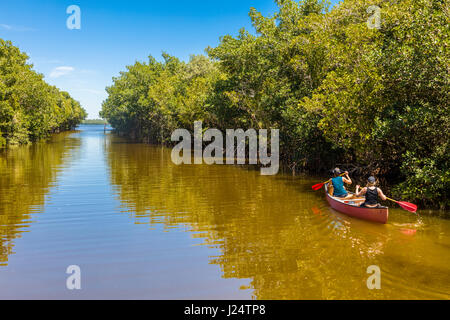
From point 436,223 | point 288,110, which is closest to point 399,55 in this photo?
point 436,223

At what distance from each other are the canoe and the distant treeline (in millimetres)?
1885

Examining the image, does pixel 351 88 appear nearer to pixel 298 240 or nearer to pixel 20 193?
pixel 298 240

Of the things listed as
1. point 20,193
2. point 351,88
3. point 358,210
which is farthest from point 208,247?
point 20,193

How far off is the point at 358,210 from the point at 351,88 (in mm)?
6545

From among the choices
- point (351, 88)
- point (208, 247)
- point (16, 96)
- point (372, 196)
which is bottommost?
point (208, 247)

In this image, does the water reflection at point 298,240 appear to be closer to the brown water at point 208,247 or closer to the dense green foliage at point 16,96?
the brown water at point 208,247

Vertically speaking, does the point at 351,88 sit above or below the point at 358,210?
above

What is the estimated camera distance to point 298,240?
11.0m

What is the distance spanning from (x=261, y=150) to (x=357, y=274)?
966 inches

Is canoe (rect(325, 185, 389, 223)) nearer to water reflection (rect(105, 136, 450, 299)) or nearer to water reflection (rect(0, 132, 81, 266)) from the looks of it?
water reflection (rect(105, 136, 450, 299))

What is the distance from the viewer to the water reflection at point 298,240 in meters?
7.80

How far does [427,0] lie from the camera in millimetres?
13141

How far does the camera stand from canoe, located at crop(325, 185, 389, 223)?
12.3 meters

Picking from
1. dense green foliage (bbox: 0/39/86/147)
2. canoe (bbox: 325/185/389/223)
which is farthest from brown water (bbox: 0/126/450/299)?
dense green foliage (bbox: 0/39/86/147)
